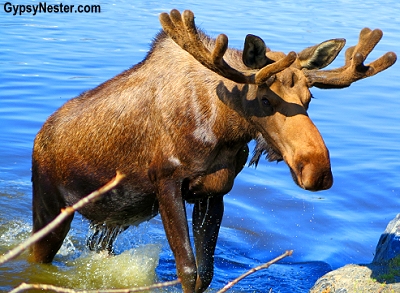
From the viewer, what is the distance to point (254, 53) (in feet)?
15.0

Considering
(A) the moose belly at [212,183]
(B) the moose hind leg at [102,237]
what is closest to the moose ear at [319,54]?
(A) the moose belly at [212,183]

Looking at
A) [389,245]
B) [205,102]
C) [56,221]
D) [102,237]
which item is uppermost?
[56,221]

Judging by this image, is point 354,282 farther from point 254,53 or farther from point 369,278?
point 254,53

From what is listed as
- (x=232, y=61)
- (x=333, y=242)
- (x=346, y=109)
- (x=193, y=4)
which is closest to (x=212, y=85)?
(x=232, y=61)

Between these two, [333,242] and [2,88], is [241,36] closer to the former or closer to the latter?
[2,88]

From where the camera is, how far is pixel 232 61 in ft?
16.6

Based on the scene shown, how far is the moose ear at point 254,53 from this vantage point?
4.45 m

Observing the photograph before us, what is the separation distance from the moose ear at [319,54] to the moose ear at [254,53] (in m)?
0.25

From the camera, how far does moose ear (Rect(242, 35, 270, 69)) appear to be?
14.6 ft

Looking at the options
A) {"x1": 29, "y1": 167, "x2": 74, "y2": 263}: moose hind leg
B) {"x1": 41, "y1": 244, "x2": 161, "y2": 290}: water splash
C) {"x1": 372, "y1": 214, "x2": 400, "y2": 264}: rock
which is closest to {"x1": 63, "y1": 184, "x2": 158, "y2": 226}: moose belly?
{"x1": 29, "y1": 167, "x2": 74, "y2": 263}: moose hind leg

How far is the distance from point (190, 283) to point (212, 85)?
1.34 meters

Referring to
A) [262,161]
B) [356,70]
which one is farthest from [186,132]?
[262,161]

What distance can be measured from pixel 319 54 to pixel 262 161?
17.3ft

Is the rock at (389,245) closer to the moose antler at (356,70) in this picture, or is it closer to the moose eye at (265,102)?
the moose antler at (356,70)
